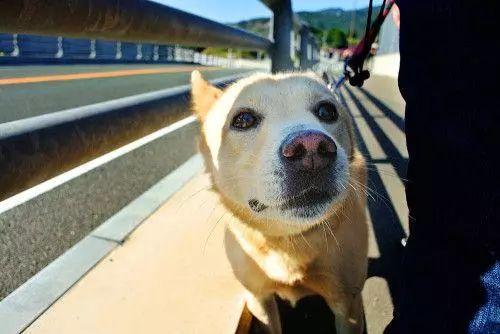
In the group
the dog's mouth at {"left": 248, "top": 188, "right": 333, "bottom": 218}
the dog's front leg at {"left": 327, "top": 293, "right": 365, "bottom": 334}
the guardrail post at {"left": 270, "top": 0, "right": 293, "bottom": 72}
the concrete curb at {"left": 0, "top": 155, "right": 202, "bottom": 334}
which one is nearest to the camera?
the dog's mouth at {"left": 248, "top": 188, "right": 333, "bottom": 218}

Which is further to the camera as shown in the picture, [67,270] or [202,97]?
[202,97]

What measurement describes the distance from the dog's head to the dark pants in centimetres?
34

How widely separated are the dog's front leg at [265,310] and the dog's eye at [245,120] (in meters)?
0.81

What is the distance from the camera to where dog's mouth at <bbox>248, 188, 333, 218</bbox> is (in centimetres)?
163

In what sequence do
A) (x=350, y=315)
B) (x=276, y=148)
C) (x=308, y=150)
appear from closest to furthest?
(x=308, y=150)
(x=276, y=148)
(x=350, y=315)

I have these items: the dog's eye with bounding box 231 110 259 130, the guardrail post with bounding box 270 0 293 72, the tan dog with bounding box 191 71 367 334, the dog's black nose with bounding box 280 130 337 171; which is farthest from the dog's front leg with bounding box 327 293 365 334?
the guardrail post with bounding box 270 0 293 72

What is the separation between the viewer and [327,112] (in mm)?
2158

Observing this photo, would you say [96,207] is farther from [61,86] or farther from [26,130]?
[61,86]

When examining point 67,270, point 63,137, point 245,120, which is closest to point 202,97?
point 245,120

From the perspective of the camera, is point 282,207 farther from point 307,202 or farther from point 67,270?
point 67,270

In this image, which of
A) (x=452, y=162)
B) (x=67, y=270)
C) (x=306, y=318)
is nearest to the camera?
(x=452, y=162)

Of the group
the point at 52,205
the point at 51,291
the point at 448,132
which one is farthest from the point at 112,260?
the point at 448,132

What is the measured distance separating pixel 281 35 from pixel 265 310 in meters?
2.70

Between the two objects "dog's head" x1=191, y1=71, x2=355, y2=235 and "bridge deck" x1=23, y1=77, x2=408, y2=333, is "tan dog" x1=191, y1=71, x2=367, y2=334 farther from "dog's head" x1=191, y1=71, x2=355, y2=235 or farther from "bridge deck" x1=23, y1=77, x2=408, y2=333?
"bridge deck" x1=23, y1=77, x2=408, y2=333
